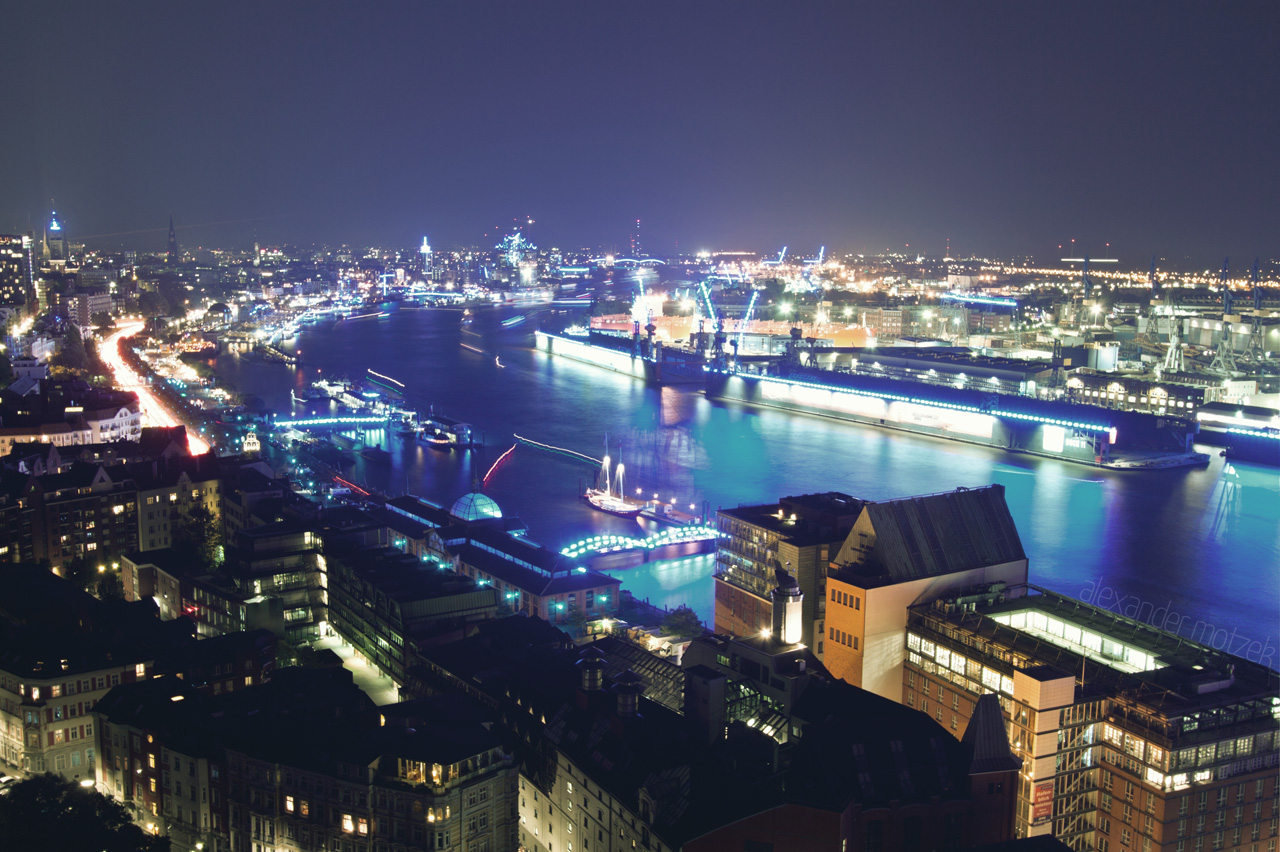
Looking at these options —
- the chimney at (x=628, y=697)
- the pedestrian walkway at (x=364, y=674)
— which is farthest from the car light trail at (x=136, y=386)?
the chimney at (x=628, y=697)

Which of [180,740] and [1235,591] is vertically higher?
[180,740]

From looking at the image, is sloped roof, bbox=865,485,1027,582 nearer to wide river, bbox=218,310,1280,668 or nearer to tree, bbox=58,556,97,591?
wide river, bbox=218,310,1280,668

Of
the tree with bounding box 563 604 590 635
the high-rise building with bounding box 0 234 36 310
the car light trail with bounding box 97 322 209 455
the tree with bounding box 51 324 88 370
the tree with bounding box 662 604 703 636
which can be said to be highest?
the high-rise building with bounding box 0 234 36 310

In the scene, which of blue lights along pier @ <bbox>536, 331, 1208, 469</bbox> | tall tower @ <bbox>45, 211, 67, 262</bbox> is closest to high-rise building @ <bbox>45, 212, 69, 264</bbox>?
tall tower @ <bbox>45, 211, 67, 262</bbox>

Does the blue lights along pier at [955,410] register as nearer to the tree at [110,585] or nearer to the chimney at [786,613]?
the chimney at [786,613]

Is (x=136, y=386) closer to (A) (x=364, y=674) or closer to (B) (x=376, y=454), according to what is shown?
(B) (x=376, y=454)

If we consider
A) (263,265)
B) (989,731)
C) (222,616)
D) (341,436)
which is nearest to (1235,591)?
(989,731)

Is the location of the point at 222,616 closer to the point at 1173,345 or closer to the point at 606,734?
the point at 606,734
